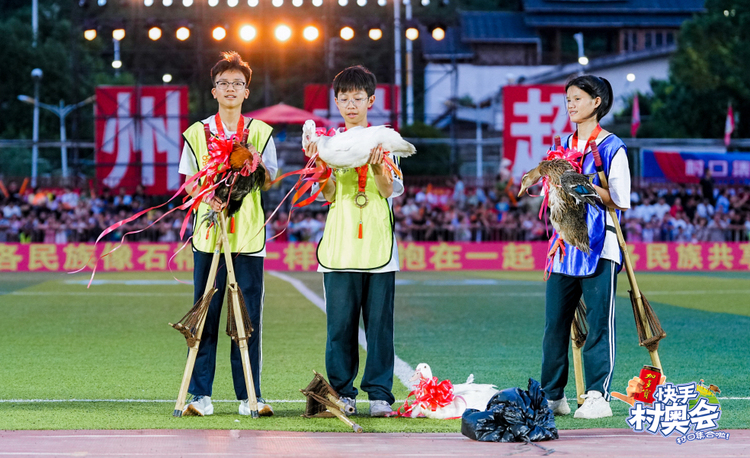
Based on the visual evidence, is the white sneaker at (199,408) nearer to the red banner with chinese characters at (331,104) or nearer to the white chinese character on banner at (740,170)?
the red banner with chinese characters at (331,104)

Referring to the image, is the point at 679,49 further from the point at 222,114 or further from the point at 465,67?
the point at 222,114

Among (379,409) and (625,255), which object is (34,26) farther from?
(625,255)

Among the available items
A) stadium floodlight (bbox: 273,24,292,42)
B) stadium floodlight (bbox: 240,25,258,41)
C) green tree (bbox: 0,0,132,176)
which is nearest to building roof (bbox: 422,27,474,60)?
green tree (bbox: 0,0,132,176)

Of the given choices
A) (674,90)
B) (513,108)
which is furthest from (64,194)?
(674,90)

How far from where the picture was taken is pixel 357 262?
18.5 ft

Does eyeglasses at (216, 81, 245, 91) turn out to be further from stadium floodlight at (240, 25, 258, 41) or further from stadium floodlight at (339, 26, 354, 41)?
stadium floodlight at (240, 25, 258, 41)

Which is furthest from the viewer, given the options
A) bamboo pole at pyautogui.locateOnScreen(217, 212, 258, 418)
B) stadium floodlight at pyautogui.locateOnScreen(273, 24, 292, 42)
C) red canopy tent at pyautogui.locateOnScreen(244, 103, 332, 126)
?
stadium floodlight at pyautogui.locateOnScreen(273, 24, 292, 42)

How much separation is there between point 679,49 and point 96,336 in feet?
102

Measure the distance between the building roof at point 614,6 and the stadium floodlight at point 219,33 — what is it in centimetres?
2924

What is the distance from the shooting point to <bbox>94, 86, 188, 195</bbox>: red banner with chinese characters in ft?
90.2

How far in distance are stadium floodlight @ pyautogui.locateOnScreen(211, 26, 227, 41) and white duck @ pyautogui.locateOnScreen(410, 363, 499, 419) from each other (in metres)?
21.2

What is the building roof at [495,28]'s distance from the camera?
53.0 m

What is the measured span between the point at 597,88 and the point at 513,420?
6.63ft

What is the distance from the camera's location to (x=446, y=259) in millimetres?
24078
